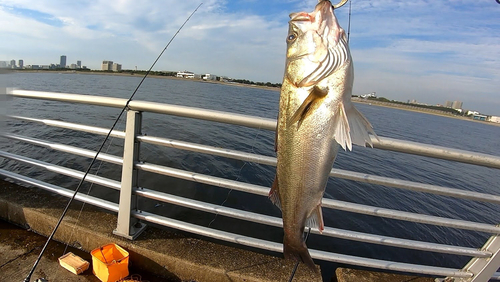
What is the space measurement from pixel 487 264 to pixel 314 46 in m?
2.73

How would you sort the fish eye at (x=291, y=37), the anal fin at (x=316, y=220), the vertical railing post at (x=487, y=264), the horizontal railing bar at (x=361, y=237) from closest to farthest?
1. the fish eye at (x=291, y=37)
2. the anal fin at (x=316, y=220)
3. the horizontal railing bar at (x=361, y=237)
4. the vertical railing post at (x=487, y=264)

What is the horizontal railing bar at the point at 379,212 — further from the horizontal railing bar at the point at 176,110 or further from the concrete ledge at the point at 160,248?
the concrete ledge at the point at 160,248

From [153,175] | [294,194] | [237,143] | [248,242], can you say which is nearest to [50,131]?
[153,175]

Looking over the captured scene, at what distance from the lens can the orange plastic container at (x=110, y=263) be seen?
2.28 m

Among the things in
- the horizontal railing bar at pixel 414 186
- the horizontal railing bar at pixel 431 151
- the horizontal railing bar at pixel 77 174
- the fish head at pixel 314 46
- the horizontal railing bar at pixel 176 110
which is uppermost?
the fish head at pixel 314 46

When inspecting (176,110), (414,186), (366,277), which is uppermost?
(176,110)

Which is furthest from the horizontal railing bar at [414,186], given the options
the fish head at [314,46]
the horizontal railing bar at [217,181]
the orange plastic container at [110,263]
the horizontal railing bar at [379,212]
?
the orange plastic container at [110,263]

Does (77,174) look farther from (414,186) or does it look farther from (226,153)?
(414,186)

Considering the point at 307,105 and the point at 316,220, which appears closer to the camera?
the point at 307,105

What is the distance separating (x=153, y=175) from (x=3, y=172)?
6.15 m

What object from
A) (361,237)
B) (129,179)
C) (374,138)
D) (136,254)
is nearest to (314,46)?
(374,138)

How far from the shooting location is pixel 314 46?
1245 mm

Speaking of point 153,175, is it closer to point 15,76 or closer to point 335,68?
point 15,76

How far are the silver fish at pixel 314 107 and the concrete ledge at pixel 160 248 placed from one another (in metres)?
1.33
